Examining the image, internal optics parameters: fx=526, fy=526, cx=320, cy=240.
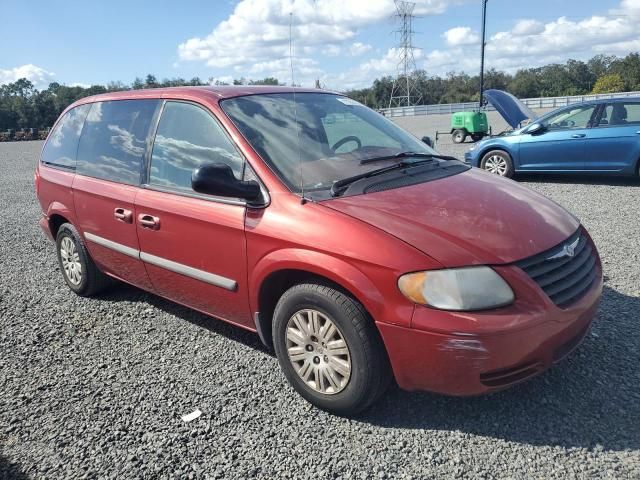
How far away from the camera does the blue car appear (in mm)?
8922

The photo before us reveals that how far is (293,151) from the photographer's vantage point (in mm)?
3295

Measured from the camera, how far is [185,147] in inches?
143

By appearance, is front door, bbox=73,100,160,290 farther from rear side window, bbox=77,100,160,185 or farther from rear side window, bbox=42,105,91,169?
rear side window, bbox=42,105,91,169

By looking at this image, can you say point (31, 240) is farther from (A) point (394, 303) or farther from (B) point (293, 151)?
(A) point (394, 303)

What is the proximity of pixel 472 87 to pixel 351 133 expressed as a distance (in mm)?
72712

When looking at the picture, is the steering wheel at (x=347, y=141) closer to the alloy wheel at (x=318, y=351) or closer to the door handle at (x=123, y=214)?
the alloy wheel at (x=318, y=351)

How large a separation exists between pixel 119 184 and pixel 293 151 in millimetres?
1581

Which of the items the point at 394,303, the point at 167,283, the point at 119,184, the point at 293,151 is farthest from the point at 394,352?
the point at 119,184

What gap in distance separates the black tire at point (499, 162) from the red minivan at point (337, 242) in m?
6.74

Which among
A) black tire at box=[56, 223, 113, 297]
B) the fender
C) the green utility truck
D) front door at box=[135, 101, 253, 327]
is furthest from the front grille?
the green utility truck

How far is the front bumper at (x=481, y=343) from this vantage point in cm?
242

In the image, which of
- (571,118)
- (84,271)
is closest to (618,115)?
(571,118)

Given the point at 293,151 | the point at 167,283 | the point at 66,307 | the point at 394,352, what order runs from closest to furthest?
the point at 394,352 → the point at 293,151 → the point at 167,283 → the point at 66,307

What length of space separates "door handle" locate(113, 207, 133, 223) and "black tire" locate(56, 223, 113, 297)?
86cm
